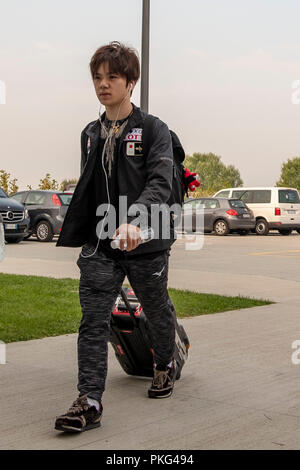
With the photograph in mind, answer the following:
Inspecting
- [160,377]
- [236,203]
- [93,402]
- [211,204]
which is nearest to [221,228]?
[236,203]

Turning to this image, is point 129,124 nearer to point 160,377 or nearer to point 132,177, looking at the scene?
point 132,177

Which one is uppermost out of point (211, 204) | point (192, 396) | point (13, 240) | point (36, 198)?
point (36, 198)

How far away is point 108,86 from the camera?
4000 mm

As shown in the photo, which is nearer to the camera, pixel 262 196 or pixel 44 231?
pixel 44 231

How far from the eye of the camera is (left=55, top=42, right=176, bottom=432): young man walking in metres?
3.96

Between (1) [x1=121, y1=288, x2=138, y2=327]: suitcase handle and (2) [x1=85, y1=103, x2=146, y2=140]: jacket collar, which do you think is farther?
(1) [x1=121, y1=288, x2=138, y2=327]: suitcase handle

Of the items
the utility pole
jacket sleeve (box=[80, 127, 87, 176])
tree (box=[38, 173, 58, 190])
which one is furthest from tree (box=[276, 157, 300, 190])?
jacket sleeve (box=[80, 127, 87, 176])

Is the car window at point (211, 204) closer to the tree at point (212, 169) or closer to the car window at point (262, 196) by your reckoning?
the car window at point (262, 196)

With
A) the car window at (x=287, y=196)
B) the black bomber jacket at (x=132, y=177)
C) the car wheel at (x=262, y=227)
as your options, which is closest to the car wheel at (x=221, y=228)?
the car wheel at (x=262, y=227)

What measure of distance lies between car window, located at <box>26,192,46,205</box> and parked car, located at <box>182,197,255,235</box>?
317 inches

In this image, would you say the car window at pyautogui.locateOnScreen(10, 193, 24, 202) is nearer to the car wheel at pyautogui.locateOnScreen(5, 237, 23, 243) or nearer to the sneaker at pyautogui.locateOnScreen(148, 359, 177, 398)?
the car wheel at pyautogui.locateOnScreen(5, 237, 23, 243)

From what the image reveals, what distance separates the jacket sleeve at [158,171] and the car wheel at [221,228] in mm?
23681

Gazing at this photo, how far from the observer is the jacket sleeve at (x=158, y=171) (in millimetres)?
3900

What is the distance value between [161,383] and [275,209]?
2431 cm
